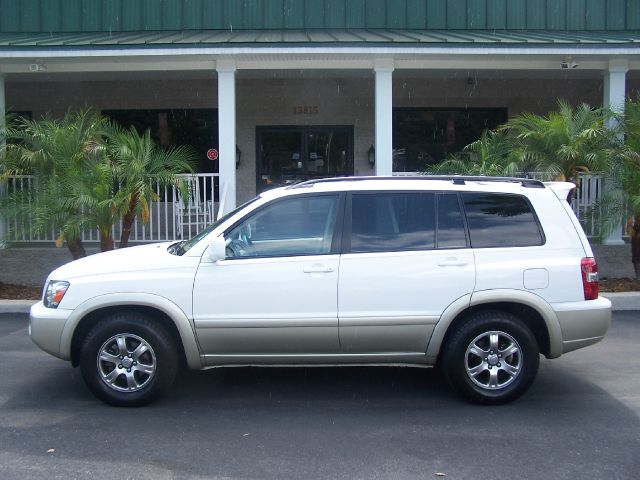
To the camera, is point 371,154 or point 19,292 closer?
point 19,292

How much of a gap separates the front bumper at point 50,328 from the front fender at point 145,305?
42mm

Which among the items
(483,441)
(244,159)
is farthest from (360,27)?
(483,441)

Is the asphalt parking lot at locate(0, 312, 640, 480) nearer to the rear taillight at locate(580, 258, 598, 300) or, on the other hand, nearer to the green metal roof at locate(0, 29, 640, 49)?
the rear taillight at locate(580, 258, 598, 300)

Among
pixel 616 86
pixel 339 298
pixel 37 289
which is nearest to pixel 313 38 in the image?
pixel 616 86

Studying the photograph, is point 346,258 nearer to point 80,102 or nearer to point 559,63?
point 559,63

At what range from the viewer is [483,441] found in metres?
5.36

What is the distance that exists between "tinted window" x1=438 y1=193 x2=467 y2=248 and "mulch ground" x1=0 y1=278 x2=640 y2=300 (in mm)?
5362

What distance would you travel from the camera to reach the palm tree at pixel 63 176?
32.7 feet

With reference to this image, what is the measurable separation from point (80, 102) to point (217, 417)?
11.1 meters

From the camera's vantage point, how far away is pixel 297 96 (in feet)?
49.7

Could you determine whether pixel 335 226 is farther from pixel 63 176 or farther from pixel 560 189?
pixel 63 176

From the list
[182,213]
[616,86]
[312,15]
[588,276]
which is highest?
[312,15]

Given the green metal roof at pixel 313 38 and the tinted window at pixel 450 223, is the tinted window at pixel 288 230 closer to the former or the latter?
the tinted window at pixel 450 223

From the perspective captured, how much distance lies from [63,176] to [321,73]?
5374mm
